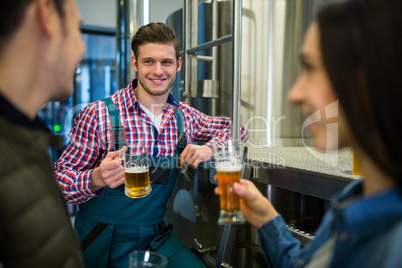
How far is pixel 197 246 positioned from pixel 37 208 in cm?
194

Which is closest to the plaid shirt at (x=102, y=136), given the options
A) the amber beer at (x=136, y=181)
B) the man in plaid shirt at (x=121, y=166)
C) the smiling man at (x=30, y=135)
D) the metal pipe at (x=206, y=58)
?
the man in plaid shirt at (x=121, y=166)

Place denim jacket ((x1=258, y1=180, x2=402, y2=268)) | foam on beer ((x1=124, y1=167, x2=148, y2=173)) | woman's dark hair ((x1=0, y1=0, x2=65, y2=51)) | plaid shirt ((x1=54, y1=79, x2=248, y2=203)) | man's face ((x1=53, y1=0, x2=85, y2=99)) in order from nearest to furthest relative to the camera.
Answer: denim jacket ((x1=258, y1=180, x2=402, y2=268)) → woman's dark hair ((x1=0, y1=0, x2=65, y2=51)) → man's face ((x1=53, y1=0, x2=85, y2=99)) → foam on beer ((x1=124, y1=167, x2=148, y2=173)) → plaid shirt ((x1=54, y1=79, x2=248, y2=203))

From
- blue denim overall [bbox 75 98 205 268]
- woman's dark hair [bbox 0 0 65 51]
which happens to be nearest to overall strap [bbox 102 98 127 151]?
blue denim overall [bbox 75 98 205 268]

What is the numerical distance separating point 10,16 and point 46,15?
7cm

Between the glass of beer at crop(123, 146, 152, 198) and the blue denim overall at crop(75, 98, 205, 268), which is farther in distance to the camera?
the blue denim overall at crop(75, 98, 205, 268)

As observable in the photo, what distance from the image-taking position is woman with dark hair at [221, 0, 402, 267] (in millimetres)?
552

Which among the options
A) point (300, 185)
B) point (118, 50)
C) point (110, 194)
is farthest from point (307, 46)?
point (118, 50)

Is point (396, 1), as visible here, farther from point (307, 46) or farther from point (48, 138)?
point (48, 138)

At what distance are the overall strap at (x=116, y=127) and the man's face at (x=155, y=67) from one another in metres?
0.22

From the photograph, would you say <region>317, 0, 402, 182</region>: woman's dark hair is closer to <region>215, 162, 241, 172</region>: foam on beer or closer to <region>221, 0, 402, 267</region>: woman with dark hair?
<region>221, 0, 402, 267</region>: woman with dark hair

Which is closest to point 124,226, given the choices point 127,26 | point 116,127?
point 116,127

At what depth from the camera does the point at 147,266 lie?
2.72 ft

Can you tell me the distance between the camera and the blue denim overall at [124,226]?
5.25 ft

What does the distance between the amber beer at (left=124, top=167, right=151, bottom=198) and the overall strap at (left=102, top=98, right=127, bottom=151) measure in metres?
0.41
